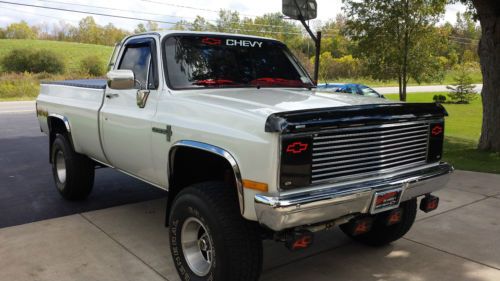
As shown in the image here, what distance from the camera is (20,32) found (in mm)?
86312

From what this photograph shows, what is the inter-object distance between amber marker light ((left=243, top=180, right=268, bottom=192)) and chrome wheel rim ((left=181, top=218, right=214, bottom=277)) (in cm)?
67

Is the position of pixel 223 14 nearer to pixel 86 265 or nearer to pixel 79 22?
pixel 79 22

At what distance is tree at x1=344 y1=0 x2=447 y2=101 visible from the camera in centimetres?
1655

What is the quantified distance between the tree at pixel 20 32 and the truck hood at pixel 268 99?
92049 millimetres

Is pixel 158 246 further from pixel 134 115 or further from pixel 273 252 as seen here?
pixel 134 115

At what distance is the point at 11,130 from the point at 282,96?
11253mm

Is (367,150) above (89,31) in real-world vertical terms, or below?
below

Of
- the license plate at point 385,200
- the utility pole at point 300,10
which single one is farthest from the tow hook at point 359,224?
the utility pole at point 300,10

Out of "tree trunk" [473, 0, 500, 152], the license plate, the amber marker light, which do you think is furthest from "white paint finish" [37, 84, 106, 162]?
"tree trunk" [473, 0, 500, 152]

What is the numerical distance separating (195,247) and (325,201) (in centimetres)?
117

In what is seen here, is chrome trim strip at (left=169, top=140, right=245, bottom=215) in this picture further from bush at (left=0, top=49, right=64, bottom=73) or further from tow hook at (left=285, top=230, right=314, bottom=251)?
bush at (left=0, top=49, right=64, bottom=73)

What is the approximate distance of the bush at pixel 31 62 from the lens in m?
45.8

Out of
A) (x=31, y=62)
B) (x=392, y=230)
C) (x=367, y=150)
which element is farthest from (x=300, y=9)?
(x=31, y=62)

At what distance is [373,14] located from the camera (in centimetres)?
1691
